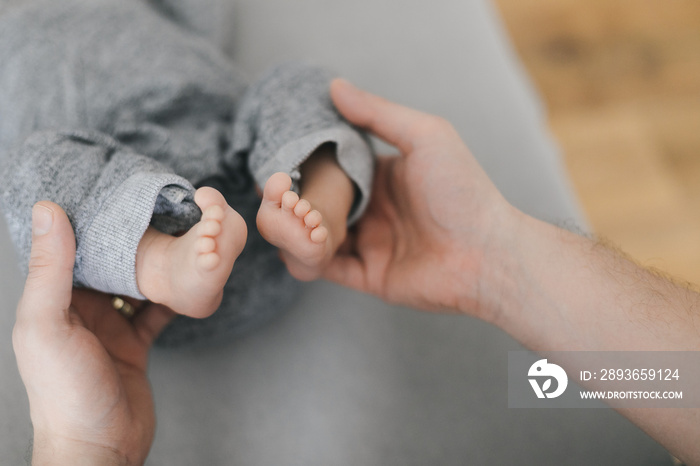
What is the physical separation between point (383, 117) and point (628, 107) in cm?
114

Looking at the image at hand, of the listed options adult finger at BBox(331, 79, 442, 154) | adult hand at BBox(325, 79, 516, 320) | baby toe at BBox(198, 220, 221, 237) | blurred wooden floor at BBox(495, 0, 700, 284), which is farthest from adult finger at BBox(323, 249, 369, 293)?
blurred wooden floor at BBox(495, 0, 700, 284)

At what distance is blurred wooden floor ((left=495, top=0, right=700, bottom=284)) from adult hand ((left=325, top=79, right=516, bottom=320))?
0.84 metres

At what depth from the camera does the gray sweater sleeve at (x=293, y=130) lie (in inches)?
24.4

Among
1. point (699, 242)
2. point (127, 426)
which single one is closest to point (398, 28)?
point (127, 426)

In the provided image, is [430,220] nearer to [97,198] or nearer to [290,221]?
[290,221]

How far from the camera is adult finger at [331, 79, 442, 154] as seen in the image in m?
0.70

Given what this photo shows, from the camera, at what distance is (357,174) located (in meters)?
0.64

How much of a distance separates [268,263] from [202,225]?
0.28 meters

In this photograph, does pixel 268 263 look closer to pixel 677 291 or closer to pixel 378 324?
pixel 378 324

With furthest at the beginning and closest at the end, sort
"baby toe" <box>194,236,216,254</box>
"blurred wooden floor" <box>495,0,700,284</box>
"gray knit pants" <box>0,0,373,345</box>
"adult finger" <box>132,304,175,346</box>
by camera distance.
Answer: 1. "blurred wooden floor" <box>495,0,700,284</box>
2. "adult finger" <box>132,304,175,346</box>
3. "gray knit pants" <box>0,0,373,345</box>
4. "baby toe" <box>194,236,216,254</box>

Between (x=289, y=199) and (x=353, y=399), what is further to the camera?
(x=353, y=399)

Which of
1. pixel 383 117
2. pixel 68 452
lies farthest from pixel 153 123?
pixel 68 452

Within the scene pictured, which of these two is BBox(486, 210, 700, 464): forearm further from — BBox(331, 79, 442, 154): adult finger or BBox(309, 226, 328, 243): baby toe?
BBox(309, 226, 328, 243): baby toe

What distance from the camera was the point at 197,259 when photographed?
445mm
